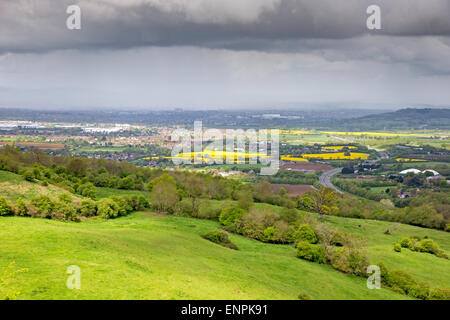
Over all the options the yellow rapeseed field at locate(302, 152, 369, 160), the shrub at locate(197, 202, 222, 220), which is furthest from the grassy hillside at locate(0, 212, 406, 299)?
the yellow rapeseed field at locate(302, 152, 369, 160)

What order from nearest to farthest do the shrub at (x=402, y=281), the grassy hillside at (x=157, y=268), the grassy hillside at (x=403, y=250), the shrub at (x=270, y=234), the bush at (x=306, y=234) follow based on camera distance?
the grassy hillside at (x=157, y=268)
the shrub at (x=402, y=281)
the grassy hillside at (x=403, y=250)
the bush at (x=306, y=234)
the shrub at (x=270, y=234)

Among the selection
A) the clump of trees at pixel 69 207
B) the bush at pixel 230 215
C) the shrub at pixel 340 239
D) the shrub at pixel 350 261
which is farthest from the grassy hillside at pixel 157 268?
the bush at pixel 230 215

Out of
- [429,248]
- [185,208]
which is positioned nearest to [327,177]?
[429,248]

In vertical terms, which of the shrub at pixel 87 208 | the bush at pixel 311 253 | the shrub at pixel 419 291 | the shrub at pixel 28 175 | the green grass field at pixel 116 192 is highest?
the shrub at pixel 28 175

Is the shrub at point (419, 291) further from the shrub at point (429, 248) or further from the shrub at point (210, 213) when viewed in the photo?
the shrub at point (210, 213)

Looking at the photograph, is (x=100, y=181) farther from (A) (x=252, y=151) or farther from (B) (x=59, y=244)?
(A) (x=252, y=151)

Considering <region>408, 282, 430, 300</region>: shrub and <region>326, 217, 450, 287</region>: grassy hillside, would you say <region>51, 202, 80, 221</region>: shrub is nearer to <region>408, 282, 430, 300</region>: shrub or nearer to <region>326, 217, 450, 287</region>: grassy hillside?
<region>326, 217, 450, 287</region>: grassy hillside

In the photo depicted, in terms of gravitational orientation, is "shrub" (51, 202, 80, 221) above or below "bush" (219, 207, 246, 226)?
above
